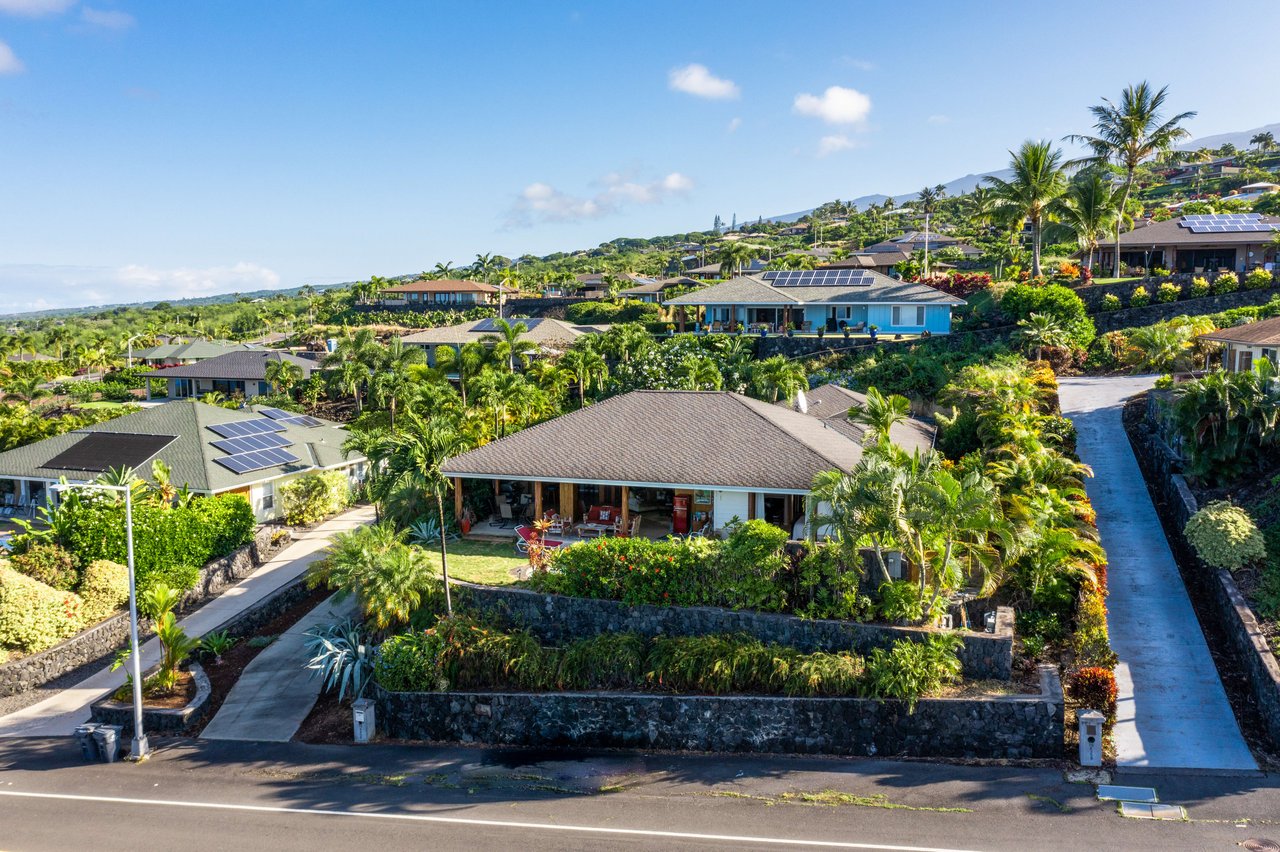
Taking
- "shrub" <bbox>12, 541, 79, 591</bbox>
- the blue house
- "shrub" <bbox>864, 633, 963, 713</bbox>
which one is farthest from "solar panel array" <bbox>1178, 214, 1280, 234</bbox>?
"shrub" <bbox>12, 541, 79, 591</bbox>

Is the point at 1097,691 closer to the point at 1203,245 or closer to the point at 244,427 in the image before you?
the point at 244,427

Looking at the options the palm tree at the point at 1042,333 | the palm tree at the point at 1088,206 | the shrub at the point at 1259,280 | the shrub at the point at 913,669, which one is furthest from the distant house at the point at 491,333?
the shrub at the point at 913,669

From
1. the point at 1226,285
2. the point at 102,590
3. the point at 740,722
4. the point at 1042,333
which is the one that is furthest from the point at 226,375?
the point at 1226,285

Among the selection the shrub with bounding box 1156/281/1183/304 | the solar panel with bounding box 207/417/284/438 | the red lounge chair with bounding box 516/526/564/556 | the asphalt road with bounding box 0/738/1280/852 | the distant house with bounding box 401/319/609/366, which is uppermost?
the shrub with bounding box 1156/281/1183/304

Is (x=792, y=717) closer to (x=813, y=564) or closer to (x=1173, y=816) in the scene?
(x=813, y=564)

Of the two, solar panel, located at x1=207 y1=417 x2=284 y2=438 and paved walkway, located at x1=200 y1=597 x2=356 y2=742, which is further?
solar panel, located at x1=207 y1=417 x2=284 y2=438

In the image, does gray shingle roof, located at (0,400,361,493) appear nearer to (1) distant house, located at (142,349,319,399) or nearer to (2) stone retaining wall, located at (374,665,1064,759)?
(2) stone retaining wall, located at (374,665,1064,759)
